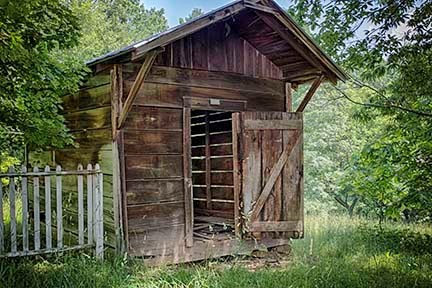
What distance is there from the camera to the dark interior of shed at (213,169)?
7376mm

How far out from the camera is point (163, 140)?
5.53 m

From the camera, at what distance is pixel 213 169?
7.78 metres

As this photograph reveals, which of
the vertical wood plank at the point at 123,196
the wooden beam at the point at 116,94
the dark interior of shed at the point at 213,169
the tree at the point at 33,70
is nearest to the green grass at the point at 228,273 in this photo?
the vertical wood plank at the point at 123,196

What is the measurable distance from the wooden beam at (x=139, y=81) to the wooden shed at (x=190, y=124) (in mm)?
12

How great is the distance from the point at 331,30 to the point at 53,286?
5036mm

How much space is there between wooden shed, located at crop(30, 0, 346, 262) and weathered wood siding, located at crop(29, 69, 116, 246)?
0.02 metres

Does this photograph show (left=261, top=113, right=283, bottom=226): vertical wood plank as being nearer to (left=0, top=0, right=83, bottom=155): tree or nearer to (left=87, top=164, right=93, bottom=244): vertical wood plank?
(left=87, top=164, right=93, bottom=244): vertical wood plank

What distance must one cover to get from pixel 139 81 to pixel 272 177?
7.54 ft

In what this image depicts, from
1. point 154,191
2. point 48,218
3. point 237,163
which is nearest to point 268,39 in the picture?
point 237,163

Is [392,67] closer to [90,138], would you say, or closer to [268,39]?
[268,39]

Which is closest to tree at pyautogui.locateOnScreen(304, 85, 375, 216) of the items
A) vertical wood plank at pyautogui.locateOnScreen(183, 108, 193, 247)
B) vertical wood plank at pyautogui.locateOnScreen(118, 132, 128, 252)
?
vertical wood plank at pyautogui.locateOnScreen(183, 108, 193, 247)

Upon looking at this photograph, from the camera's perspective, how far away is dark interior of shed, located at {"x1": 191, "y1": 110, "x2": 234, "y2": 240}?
7.38 meters

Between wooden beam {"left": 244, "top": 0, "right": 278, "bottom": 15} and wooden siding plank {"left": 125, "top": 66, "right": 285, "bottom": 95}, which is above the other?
wooden beam {"left": 244, "top": 0, "right": 278, "bottom": 15}

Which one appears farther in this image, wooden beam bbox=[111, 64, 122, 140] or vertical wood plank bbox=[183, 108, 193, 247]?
vertical wood plank bbox=[183, 108, 193, 247]
